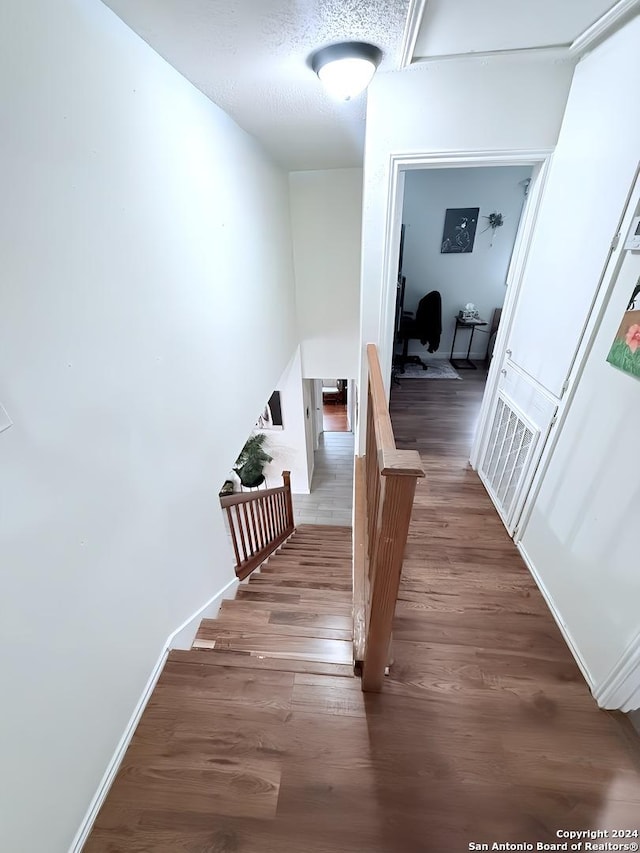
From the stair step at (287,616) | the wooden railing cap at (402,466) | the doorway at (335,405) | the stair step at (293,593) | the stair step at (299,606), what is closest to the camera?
the wooden railing cap at (402,466)

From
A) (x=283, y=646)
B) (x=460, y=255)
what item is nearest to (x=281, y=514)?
(x=283, y=646)

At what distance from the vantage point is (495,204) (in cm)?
434

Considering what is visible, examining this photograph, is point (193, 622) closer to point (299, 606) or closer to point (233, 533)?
point (299, 606)

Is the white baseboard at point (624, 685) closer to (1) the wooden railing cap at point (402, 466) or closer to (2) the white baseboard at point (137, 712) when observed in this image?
(1) the wooden railing cap at point (402, 466)

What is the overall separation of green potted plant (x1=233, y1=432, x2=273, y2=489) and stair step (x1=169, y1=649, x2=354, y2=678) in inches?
146

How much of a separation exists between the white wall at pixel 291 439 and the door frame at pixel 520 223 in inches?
96.6

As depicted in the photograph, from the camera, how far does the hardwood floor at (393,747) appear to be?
1.06 m

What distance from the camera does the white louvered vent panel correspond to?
78.4 inches

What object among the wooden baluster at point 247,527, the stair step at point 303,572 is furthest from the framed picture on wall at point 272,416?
the stair step at point 303,572

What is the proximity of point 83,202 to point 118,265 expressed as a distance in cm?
20

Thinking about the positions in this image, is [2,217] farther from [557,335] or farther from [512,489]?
[512,489]

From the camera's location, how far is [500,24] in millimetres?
1276

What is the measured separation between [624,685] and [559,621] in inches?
14.5

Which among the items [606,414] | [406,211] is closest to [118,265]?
[606,414]
